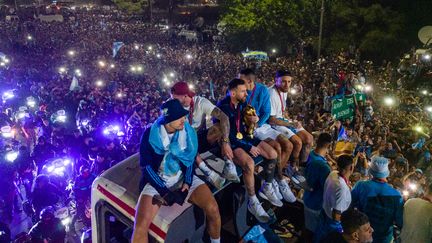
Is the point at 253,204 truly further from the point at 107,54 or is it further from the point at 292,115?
the point at 107,54

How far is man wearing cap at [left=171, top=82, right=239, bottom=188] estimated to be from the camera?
4035 mm

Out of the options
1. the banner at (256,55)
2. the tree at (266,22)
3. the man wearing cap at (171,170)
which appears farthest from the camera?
the tree at (266,22)

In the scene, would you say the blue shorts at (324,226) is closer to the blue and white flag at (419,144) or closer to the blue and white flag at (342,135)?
the blue and white flag at (342,135)

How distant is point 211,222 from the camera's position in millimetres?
3564

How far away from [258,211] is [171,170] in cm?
120

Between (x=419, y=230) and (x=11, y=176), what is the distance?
27.0ft

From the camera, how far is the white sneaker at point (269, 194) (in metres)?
4.43

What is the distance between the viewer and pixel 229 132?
4527mm

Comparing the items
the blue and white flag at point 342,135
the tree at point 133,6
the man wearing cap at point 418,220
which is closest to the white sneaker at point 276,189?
the man wearing cap at point 418,220

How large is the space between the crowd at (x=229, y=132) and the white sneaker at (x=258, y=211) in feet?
0.06

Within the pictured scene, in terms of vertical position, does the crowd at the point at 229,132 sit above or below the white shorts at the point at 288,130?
below

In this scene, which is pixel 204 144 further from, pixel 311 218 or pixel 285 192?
pixel 311 218

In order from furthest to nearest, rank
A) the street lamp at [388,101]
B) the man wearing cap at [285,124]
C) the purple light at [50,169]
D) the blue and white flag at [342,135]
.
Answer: the street lamp at [388,101] → the blue and white flag at [342,135] → the purple light at [50,169] → the man wearing cap at [285,124]

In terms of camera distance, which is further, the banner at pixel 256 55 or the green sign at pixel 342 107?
the banner at pixel 256 55
